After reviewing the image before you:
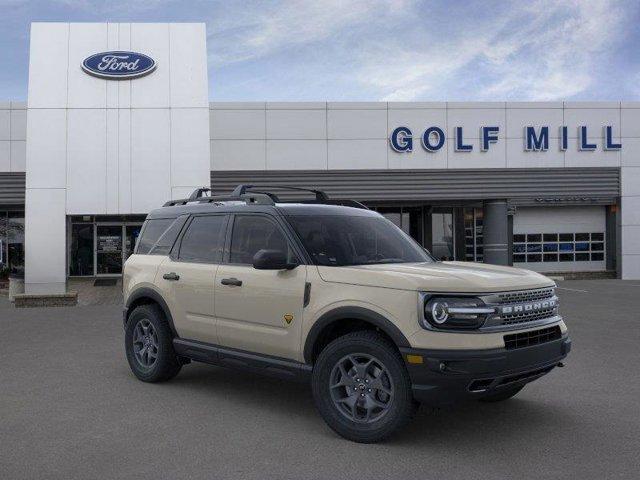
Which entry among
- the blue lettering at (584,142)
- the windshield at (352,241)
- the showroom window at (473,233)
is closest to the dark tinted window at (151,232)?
the windshield at (352,241)

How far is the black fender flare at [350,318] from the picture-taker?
4.68 metres

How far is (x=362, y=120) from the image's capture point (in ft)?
84.4

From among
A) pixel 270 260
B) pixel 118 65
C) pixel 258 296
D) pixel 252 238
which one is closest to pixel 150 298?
pixel 252 238

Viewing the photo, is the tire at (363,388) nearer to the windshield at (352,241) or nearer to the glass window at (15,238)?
the windshield at (352,241)

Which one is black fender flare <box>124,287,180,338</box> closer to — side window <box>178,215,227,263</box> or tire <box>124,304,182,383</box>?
tire <box>124,304,182,383</box>

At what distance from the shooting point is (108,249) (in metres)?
27.4

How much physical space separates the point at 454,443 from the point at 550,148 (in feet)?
78.0

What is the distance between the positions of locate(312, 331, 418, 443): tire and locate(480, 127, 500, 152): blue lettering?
22.6m

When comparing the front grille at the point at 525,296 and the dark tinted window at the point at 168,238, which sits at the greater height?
the dark tinted window at the point at 168,238

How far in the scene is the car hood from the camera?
4.64m

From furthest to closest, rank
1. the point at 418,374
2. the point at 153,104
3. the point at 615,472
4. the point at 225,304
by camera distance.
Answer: the point at 153,104 → the point at 225,304 → the point at 418,374 → the point at 615,472

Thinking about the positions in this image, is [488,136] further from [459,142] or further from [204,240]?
[204,240]

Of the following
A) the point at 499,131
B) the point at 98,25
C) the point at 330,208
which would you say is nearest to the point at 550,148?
the point at 499,131

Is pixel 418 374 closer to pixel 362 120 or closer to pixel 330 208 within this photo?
pixel 330 208
